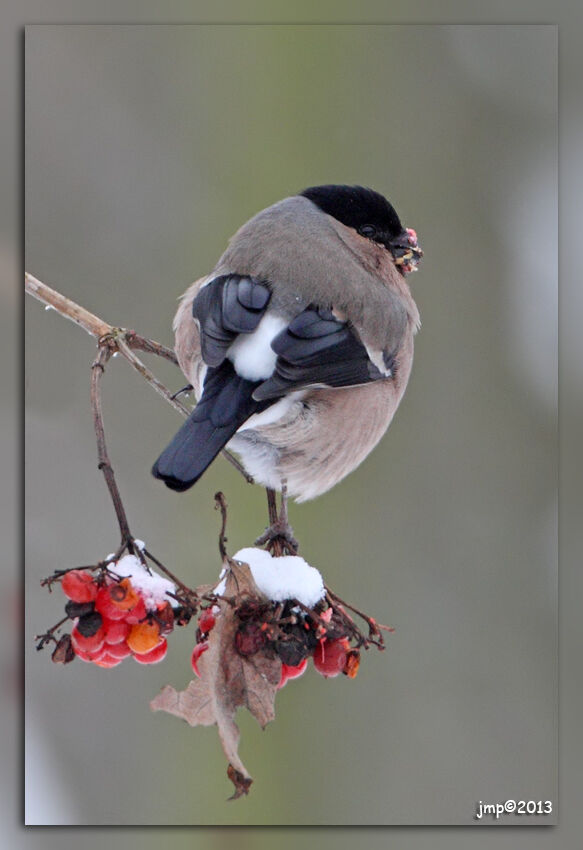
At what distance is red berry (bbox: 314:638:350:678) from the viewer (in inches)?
65.0

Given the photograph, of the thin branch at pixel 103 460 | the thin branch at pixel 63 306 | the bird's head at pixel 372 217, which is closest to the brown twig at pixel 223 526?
the thin branch at pixel 103 460

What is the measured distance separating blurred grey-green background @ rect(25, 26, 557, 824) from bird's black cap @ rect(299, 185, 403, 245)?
130mm

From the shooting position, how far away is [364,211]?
237cm

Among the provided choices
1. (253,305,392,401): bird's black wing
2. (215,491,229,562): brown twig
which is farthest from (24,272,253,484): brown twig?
(215,491,229,562): brown twig

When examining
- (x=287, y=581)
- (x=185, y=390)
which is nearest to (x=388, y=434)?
(x=185, y=390)

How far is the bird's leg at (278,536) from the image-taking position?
195 centimetres

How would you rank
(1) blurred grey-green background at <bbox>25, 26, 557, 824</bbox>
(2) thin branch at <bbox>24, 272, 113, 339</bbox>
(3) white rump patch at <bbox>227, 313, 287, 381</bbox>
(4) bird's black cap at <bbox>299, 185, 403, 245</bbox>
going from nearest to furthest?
1. (3) white rump patch at <bbox>227, 313, 287, 381</bbox>
2. (2) thin branch at <bbox>24, 272, 113, 339</bbox>
3. (1) blurred grey-green background at <bbox>25, 26, 557, 824</bbox>
4. (4) bird's black cap at <bbox>299, 185, 403, 245</bbox>

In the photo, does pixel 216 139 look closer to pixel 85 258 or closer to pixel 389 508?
pixel 85 258

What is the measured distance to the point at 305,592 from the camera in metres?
1.61

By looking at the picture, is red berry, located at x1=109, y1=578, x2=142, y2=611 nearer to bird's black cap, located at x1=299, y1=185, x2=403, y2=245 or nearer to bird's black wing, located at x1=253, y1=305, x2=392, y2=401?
bird's black wing, located at x1=253, y1=305, x2=392, y2=401

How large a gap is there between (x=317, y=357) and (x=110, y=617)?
2.13 feet

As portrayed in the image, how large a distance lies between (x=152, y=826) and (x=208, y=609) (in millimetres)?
681

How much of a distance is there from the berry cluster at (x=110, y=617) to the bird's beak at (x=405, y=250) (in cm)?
115

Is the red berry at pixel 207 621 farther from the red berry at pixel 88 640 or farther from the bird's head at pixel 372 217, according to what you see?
the bird's head at pixel 372 217
